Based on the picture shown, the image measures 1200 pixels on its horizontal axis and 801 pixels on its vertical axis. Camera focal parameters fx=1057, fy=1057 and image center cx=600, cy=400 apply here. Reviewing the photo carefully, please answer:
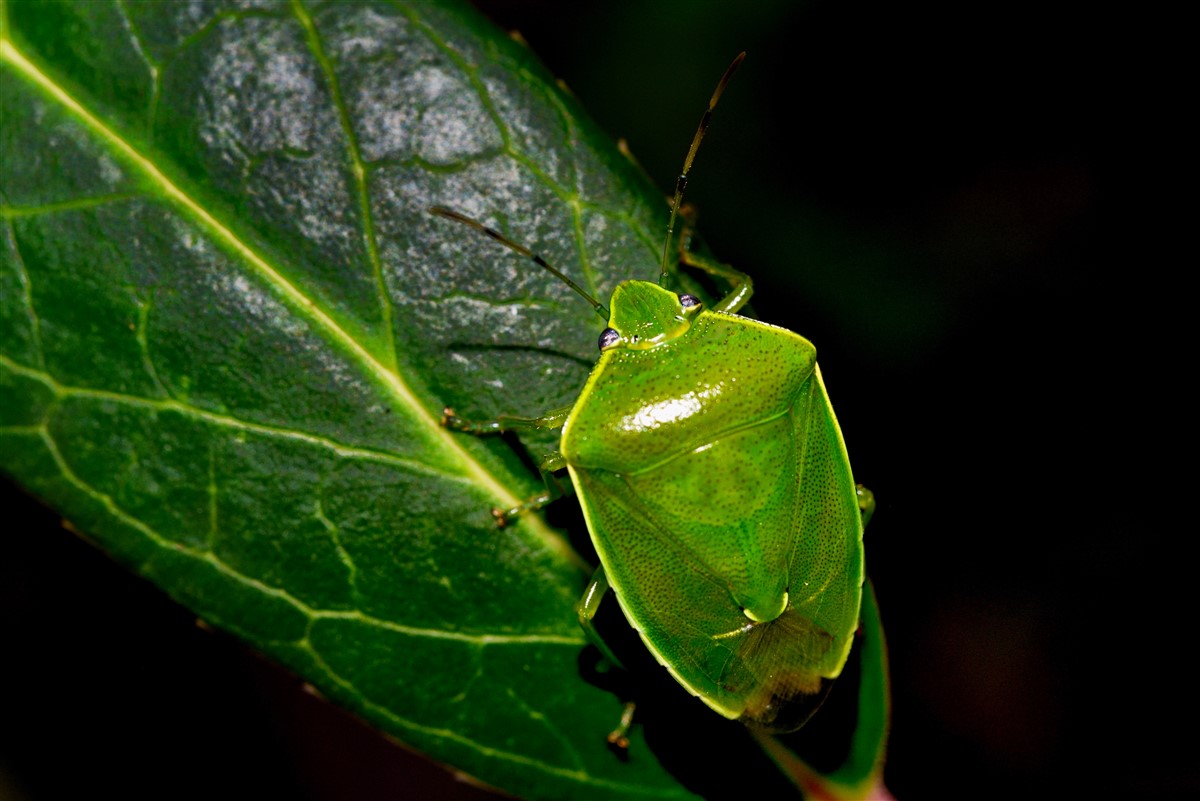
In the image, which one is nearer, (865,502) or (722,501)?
(722,501)

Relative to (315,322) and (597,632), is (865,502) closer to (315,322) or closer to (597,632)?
(597,632)

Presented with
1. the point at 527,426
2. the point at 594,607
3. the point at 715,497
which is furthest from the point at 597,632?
the point at 527,426

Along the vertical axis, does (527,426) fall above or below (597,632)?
above

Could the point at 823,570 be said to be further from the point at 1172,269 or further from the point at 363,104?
the point at 1172,269

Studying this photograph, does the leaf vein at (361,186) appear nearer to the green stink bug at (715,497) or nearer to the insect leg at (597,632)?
the green stink bug at (715,497)

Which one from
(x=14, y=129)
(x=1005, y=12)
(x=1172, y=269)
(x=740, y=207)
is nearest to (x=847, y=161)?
(x=740, y=207)

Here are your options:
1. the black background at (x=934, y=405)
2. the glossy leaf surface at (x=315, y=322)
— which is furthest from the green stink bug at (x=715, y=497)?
the black background at (x=934, y=405)
